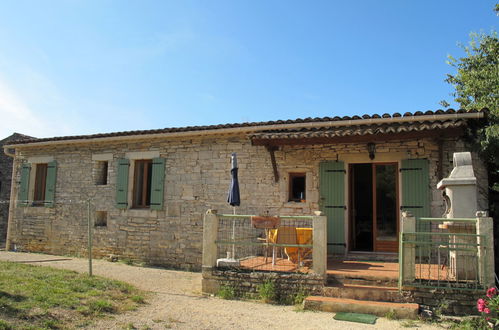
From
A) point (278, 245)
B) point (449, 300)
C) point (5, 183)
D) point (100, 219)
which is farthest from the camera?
point (5, 183)

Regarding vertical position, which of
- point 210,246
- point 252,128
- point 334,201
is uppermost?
point 252,128

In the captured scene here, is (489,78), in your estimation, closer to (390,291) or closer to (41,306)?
(390,291)

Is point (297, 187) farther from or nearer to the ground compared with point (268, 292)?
farther from the ground

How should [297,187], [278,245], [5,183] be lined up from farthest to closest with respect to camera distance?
1. [5,183]
2. [297,187]
3. [278,245]

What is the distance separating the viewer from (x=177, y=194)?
31.9ft

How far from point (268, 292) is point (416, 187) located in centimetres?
365

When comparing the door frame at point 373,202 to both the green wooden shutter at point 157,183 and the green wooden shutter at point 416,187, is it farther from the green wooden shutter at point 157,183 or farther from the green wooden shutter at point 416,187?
the green wooden shutter at point 157,183

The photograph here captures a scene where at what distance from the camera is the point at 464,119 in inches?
284

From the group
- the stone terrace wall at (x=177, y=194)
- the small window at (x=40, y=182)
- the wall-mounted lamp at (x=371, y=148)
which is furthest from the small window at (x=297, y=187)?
the small window at (x=40, y=182)

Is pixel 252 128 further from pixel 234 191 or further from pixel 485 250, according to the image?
pixel 485 250

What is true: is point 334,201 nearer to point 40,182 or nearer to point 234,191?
point 234,191

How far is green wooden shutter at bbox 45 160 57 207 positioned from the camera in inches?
446

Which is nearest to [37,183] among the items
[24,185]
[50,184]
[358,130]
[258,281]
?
[24,185]

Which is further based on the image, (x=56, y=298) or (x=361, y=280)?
(x=361, y=280)
